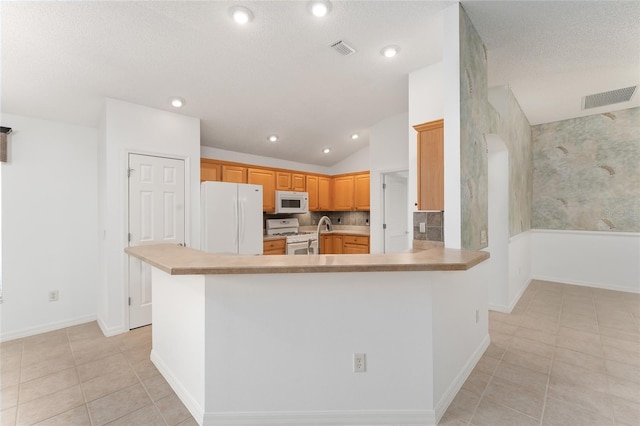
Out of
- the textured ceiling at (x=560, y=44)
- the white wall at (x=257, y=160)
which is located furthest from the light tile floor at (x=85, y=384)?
the textured ceiling at (x=560, y=44)

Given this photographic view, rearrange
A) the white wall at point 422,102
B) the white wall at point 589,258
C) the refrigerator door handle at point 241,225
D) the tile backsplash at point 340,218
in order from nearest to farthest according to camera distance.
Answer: the white wall at point 422,102, the refrigerator door handle at point 241,225, the white wall at point 589,258, the tile backsplash at point 340,218

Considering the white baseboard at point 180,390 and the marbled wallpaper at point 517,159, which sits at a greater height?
the marbled wallpaper at point 517,159

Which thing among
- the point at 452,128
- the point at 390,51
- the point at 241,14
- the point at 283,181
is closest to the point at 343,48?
the point at 390,51

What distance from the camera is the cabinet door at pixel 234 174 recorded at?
4562 mm

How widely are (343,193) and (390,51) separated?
3624 millimetres

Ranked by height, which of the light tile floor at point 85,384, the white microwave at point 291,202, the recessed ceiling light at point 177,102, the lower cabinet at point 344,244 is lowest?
the light tile floor at point 85,384

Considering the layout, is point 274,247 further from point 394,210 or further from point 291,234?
point 394,210

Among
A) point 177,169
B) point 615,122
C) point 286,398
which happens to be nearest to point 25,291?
point 177,169

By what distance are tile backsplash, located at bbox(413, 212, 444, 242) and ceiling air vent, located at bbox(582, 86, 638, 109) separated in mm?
3184

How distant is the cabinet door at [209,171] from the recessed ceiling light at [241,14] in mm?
2564

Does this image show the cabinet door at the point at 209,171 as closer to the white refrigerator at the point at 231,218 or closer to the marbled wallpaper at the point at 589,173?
the white refrigerator at the point at 231,218

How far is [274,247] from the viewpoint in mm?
4941

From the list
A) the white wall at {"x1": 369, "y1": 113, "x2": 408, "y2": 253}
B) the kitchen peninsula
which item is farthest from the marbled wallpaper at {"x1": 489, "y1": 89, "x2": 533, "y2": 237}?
the kitchen peninsula

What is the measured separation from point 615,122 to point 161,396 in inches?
264
